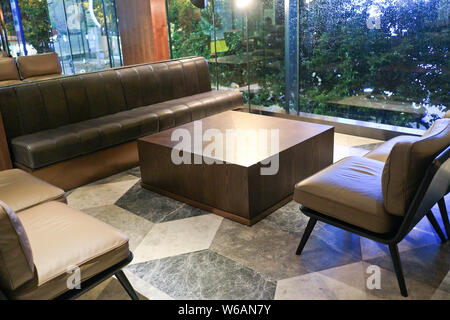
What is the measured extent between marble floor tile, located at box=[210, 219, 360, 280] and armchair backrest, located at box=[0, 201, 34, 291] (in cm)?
119

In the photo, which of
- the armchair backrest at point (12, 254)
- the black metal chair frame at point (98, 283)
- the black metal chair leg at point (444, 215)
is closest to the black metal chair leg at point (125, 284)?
the black metal chair frame at point (98, 283)

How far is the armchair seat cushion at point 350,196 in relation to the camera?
81.0 inches

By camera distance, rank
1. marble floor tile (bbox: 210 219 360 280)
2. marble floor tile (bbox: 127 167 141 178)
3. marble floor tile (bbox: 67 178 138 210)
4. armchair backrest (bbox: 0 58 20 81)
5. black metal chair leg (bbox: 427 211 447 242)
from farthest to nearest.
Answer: armchair backrest (bbox: 0 58 20 81)
marble floor tile (bbox: 127 167 141 178)
marble floor tile (bbox: 67 178 138 210)
black metal chair leg (bbox: 427 211 447 242)
marble floor tile (bbox: 210 219 360 280)

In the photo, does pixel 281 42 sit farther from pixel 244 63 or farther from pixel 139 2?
pixel 139 2

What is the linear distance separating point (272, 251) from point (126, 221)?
1.11 metres

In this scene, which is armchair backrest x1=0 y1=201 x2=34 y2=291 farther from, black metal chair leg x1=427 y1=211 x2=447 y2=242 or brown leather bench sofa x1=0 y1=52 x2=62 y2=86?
brown leather bench sofa x1=0 y1=52 x2=62 y2=86

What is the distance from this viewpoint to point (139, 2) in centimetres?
650

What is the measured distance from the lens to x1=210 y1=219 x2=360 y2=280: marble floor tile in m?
2.34

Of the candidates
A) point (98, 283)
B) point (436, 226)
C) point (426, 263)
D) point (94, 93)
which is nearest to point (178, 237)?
point (98, 283)

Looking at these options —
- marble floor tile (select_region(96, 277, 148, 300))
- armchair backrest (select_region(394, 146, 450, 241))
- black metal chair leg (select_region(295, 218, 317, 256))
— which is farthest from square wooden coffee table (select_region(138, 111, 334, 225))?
armchair backrest (select_region(394, 146, 450, 241))

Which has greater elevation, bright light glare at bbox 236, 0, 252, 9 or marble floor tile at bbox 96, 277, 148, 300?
bright light glare at bbox 236, 0, 252, 9

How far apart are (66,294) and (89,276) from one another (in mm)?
114

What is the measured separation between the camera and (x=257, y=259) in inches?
95.9
